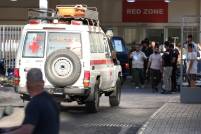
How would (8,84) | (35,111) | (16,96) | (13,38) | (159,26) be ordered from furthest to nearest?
1. (159,26)
2. (13,38)
3. (8,84)
4. (16,96)
5. (35,111)

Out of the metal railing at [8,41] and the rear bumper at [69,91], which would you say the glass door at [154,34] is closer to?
the metal railing at [8,41]

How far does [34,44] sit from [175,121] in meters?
4.11

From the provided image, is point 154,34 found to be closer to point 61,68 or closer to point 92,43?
point 92,43

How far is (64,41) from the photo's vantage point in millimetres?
15062

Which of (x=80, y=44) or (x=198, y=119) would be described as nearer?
(x=198, y=119)

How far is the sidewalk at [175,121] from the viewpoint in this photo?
1172cm

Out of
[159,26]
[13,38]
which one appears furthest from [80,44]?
[159,26]

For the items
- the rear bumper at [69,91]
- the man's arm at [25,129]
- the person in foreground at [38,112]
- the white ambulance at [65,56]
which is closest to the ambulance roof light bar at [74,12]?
the white ambulance at [65,56]

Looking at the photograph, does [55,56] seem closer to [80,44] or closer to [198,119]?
[80,44]

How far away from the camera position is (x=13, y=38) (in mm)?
23891

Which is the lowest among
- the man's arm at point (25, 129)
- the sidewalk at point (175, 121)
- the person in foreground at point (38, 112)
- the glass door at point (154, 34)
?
the sidewalk at point (175, 121)

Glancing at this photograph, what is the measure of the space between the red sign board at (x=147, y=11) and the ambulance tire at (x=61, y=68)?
19039mm

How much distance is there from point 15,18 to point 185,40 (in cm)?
1559

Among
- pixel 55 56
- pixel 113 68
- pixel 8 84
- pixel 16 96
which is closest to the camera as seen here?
pixel 55 56
